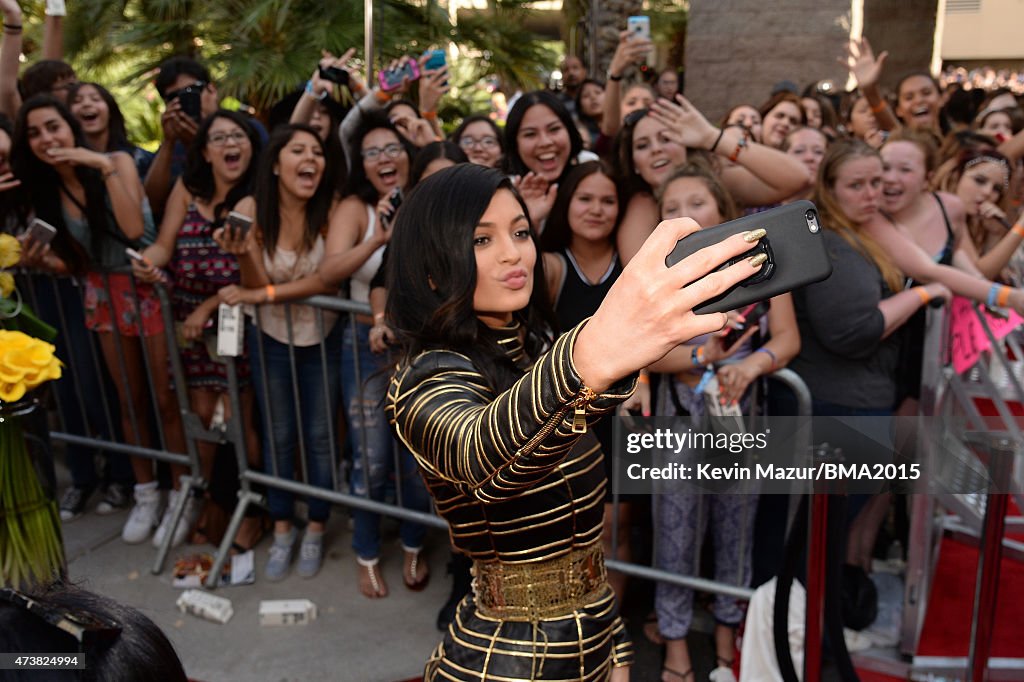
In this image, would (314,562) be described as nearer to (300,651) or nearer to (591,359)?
(300,651)

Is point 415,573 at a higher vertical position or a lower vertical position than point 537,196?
lower

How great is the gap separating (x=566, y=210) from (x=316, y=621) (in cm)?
191

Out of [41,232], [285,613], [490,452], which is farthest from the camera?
[41,232]

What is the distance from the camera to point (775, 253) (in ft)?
3.11

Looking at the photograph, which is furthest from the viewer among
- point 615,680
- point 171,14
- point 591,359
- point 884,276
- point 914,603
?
point 171,14

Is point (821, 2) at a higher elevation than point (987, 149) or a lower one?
higher

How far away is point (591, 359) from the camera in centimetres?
97

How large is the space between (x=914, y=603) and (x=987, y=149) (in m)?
2.54

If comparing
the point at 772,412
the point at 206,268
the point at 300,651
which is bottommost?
the point at 300,651

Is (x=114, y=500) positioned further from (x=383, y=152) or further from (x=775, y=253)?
(x=775, y=253)

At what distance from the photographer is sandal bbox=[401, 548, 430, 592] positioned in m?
3.63

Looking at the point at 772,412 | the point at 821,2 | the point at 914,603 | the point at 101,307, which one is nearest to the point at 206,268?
the point at 101,307

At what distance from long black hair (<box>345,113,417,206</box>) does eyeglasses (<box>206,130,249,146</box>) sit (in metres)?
0.52

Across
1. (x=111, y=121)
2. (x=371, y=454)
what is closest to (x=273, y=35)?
(x=111, y=121)
